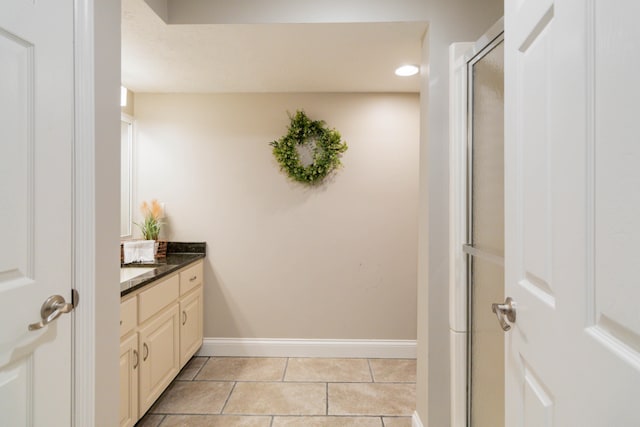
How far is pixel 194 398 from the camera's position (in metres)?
2.35

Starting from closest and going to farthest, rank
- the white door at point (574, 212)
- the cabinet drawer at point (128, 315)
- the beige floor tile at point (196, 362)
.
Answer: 1. the white door at point (574, 212)
2. the cabinet drawer at point (128, 315)
3. the beige floor tile at point (196, 362)

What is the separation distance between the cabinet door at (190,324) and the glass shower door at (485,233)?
198 cm

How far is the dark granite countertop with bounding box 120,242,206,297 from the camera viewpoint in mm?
1860

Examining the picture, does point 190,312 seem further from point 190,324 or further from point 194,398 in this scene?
point 194,398

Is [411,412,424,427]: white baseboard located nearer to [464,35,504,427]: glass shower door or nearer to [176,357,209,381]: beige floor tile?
[464,35,504,427]: glass shower door

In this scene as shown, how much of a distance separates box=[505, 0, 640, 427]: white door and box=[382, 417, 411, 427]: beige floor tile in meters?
1.31

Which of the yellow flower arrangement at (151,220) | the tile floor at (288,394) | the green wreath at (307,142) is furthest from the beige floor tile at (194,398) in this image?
the green wreath at (307,142)

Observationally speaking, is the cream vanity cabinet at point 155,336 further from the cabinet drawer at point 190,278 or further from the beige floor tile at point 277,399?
the beige floor tile at point 277,399
